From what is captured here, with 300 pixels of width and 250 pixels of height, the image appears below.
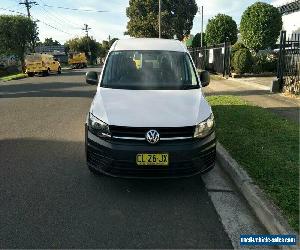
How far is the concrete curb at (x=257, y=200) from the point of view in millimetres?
3828

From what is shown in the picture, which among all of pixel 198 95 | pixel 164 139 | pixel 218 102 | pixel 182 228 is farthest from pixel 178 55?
pixel 218 102

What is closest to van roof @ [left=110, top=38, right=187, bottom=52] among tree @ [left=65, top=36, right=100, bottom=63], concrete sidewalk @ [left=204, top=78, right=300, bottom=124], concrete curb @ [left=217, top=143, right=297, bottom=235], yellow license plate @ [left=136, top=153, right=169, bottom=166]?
concrete curb @ [left=217, top=143, right=297, bottom=235]

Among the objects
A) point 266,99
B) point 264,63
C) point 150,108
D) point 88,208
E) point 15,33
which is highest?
point 15,33

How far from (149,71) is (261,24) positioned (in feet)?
61.0

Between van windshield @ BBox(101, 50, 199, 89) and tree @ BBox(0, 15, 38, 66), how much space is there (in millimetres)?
42055

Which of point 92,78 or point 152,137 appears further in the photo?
point 92,78

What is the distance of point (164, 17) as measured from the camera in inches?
2122

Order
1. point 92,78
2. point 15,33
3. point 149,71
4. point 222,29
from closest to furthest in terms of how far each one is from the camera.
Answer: point 149,71
point 92,78
point 222,29
point 15,33

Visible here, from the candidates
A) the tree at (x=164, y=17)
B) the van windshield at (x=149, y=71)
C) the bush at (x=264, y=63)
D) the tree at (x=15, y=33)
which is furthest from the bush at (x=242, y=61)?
the tree at (x=164, y=17)

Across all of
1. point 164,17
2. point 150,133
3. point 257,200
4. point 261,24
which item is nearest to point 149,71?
point 150,133

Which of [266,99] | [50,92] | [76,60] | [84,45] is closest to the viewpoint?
[266,99]

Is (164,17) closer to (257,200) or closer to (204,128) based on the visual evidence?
(204,128)

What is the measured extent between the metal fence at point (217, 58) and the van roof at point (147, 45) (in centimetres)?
1550

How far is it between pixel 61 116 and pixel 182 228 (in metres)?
7.46
